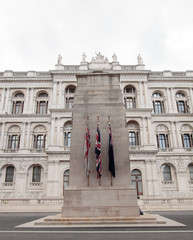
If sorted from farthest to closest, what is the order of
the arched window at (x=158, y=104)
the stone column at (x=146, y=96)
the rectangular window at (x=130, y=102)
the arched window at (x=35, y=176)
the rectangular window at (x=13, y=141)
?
the arched window at (x=158, y=104), the rectangular window at (x=130, y=102), the stone column at (x=146, y=96), the rectangular window at (x=13, y=141), the arched window at (x=35, y=176)

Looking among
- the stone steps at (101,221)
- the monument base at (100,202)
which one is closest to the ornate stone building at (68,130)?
the monument base at (100,202)

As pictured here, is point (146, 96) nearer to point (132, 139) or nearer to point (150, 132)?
point (150, 132)

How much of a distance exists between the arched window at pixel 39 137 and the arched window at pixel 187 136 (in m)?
20.9

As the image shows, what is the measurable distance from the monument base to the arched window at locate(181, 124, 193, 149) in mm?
24133

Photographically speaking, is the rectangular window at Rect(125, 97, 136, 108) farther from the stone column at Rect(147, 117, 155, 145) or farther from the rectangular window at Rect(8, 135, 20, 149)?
the rectangular window at Rect(8, 135, 20, 149)

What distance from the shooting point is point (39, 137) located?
1265 inches

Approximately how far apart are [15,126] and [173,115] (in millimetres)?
24210


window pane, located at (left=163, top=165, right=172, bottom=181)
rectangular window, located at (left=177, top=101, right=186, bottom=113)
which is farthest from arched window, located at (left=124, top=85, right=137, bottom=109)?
window pane, located at (left=163, top=165, right=172, bottom=181)

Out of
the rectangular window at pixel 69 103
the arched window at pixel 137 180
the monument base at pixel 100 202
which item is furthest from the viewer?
→ the rectangular window at pixel 69 103

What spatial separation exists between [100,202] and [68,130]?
70.4ft

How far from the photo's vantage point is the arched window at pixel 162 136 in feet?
104

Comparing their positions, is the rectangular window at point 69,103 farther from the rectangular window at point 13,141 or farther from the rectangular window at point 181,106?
the rectangular window at point 181,106

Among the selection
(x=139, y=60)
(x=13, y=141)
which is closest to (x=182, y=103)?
(x=139, y=60)

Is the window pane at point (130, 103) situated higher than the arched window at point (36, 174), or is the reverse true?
the window pane at point (130, 103)
